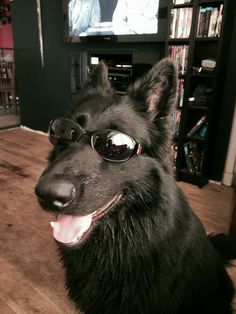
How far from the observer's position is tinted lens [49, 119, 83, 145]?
86 cm

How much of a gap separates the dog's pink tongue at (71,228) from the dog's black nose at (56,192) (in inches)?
4.4

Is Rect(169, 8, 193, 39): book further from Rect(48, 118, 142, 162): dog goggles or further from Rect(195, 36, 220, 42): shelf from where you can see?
Rect(48, 118, 142, 162): dog goggles

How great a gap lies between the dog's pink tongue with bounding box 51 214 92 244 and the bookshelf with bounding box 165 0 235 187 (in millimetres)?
1264

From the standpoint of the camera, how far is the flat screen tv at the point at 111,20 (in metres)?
2.51

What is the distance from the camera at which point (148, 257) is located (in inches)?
33.8

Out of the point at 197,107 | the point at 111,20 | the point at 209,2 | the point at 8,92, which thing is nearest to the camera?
the point at 209,2

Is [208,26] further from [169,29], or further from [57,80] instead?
[57,80]

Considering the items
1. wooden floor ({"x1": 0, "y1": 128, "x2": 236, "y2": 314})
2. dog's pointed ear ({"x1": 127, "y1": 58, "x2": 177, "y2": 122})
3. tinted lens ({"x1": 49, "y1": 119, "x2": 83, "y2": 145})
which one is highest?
dog's pointed ear ({"x1": 127, "y1": 58, "x2": 177, "y2": 122})

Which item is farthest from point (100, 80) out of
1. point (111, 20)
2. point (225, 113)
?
point (111, 20)

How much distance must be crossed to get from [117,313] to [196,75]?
192cm

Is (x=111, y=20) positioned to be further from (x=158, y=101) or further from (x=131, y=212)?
(x=131, y=212)

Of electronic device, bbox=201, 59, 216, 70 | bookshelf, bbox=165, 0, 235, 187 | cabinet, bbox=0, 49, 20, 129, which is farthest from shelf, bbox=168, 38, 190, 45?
cabinet, bbox=0, 49, 20, 129

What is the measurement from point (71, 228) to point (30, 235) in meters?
1.05

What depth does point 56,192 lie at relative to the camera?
0.68 meters
